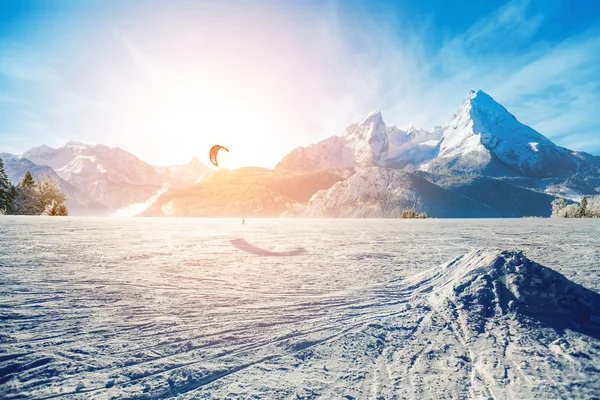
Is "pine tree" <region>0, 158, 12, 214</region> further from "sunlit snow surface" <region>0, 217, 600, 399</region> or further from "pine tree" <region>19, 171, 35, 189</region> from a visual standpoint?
"sunlit snow surface" <region>0, 217, 600, 399</region>

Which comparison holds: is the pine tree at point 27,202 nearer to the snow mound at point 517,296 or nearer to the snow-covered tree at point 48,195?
the snow-covered tree at point 48,195

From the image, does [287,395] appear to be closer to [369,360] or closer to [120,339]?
[369,360]

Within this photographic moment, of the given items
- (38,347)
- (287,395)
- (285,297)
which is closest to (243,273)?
(285,297)

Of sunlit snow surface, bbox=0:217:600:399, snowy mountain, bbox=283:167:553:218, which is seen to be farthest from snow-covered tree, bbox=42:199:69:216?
snowy mountain, bbox=283:167:553:218

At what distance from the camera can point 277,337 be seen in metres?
5.17

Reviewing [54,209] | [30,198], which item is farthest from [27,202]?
[54,209]

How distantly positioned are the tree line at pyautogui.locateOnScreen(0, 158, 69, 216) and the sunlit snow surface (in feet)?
180

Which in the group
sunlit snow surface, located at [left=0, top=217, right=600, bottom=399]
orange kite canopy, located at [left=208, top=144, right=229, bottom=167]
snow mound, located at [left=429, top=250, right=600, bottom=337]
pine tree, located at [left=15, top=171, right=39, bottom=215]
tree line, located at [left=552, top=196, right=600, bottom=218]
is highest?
orange kite canopy, located at [left=208, top=144, right=229, bottom=167]

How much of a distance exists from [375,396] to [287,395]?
1093 mm

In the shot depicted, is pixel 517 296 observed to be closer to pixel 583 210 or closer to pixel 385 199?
pixel 583 210

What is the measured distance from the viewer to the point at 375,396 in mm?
3701

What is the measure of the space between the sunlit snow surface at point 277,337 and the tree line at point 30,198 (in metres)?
55.0

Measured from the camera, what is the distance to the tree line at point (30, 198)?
5000 centimetres

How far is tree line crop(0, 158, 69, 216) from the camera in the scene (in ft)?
164
